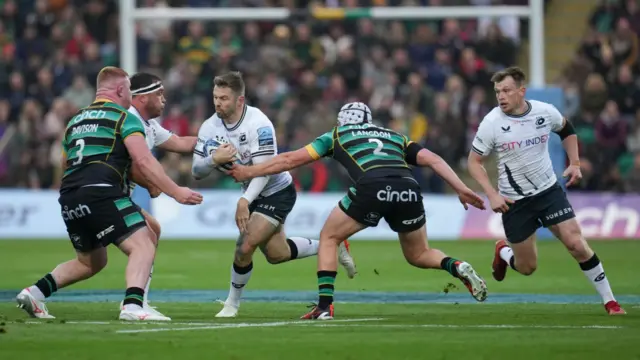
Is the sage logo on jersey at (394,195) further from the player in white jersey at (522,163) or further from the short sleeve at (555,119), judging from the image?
the short sleeve at (555,119)

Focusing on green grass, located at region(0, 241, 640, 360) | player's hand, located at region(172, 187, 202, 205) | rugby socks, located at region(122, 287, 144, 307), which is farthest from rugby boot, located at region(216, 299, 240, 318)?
player's hand, located at region(172, 187, 202, 205)

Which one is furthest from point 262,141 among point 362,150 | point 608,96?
point 608,96

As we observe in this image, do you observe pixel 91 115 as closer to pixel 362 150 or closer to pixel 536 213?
pixel 362 150

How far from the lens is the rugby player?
1152cm

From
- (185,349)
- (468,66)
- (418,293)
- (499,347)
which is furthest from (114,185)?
(468,66)

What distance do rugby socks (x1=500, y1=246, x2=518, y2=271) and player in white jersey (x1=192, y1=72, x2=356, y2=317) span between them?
8.44ft

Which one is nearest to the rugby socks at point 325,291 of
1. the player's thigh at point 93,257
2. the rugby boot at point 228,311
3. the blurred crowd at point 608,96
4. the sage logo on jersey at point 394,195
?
the sage logo on jersey at point 394,195

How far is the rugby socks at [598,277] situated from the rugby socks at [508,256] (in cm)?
120

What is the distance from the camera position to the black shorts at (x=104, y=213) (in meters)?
11.6

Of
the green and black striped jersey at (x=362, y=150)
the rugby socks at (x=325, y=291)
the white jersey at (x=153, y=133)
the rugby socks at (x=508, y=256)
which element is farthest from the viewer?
the rugby socks at (x=508, y=256)

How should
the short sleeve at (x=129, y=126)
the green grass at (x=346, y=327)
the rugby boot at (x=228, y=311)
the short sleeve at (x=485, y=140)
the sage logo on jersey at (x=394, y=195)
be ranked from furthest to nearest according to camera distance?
the short sleeve at (x=485, y=140) < the rugby boot at (x=228, y=311) < the sage logo on jersey at (x=394, y=195) < the short sleeve at (x=129, y=126) < the green grass at (x=346, y=327)

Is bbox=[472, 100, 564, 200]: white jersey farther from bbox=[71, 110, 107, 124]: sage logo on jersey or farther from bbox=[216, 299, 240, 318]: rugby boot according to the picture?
bbox=[71, 110, 107, 124]: sage logo on jersey

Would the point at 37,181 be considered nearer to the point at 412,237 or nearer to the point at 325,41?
the point at 325,41

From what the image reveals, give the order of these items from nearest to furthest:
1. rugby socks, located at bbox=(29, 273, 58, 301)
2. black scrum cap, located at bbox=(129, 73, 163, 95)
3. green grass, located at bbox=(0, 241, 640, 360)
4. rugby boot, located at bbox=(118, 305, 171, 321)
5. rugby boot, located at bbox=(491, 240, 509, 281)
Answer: green grass, located at bbox=(0, 241, 640, 360) → rugby boot, located at bbox=(118, 305, 171, 321) → rugby socks, located at bbox=(29, 273, 58, 301) → black scrum cap, located at bbox=(129, 73, 163, 95) → rugby boot, located at bbox=(491, 240, 509, 281)
